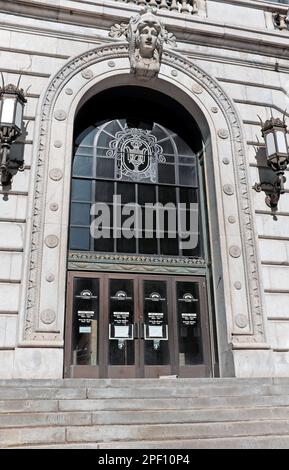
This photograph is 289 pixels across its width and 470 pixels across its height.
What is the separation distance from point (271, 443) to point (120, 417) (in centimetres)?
210

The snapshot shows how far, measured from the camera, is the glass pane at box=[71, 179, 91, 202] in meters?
11.3

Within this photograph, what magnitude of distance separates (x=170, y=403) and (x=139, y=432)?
99cm

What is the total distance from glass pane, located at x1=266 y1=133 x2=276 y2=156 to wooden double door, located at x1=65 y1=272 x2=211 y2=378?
393 centimetres

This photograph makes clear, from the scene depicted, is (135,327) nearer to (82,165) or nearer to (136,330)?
(136,330)

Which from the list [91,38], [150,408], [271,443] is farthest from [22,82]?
[271,443]

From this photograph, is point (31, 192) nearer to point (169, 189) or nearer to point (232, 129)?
point (169, 189)

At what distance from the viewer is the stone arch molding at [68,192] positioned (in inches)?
362

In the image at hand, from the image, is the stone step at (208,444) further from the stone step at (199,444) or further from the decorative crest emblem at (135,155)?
the decorative crest emblem at (135,155)

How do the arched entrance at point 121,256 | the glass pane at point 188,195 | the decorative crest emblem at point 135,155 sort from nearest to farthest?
1. the arched entrance at point 121,256
2. the decorative crest emblem at point 135,155
3. the glass pane at point 188,195

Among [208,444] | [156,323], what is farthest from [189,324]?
[208,444]

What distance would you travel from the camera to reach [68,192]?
10133mm

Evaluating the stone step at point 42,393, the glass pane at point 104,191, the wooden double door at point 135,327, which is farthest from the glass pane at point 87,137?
the stone step at point 42,393

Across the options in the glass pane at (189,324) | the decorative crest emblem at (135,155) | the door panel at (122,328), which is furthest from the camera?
the decorative crest emblem at (135,155)

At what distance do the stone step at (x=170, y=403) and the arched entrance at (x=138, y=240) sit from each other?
10.9ft
